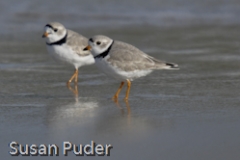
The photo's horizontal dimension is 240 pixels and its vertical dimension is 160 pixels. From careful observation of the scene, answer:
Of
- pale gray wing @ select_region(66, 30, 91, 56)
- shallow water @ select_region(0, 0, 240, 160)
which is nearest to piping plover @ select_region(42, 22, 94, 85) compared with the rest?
pale gray wing @ select_region(66, 30, 91, 56)

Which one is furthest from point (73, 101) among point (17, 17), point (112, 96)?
point (17, 17)

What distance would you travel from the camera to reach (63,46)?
7.91 metres

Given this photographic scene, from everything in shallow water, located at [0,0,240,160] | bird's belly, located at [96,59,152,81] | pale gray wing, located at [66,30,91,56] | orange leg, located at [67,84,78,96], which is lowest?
orange leg, located at [67,84,78,96]

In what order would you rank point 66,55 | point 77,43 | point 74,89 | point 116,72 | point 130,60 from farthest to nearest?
point 77,43
point 66,55
point 74,89
point 130,60
point 116,72

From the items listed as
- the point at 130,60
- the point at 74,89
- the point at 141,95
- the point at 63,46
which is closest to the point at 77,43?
the point at 63,46

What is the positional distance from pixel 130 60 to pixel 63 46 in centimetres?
167

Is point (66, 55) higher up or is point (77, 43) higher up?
point (77, 43)

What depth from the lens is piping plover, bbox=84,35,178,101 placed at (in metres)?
6.46

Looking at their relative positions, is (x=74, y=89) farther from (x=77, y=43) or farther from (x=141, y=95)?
(x=77, y=43)

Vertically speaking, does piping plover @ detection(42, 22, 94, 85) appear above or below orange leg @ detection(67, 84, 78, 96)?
above

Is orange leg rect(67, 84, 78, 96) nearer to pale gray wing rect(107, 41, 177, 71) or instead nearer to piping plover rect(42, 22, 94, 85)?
piping plover rect(42, 22, 94, 85)

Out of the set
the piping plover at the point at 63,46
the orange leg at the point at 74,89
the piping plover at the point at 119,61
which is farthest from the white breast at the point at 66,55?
the piping plover at the point at 119,61

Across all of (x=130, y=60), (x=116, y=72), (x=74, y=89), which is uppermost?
(x=130, y=60)

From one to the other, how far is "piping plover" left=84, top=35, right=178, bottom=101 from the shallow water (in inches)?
11.6
